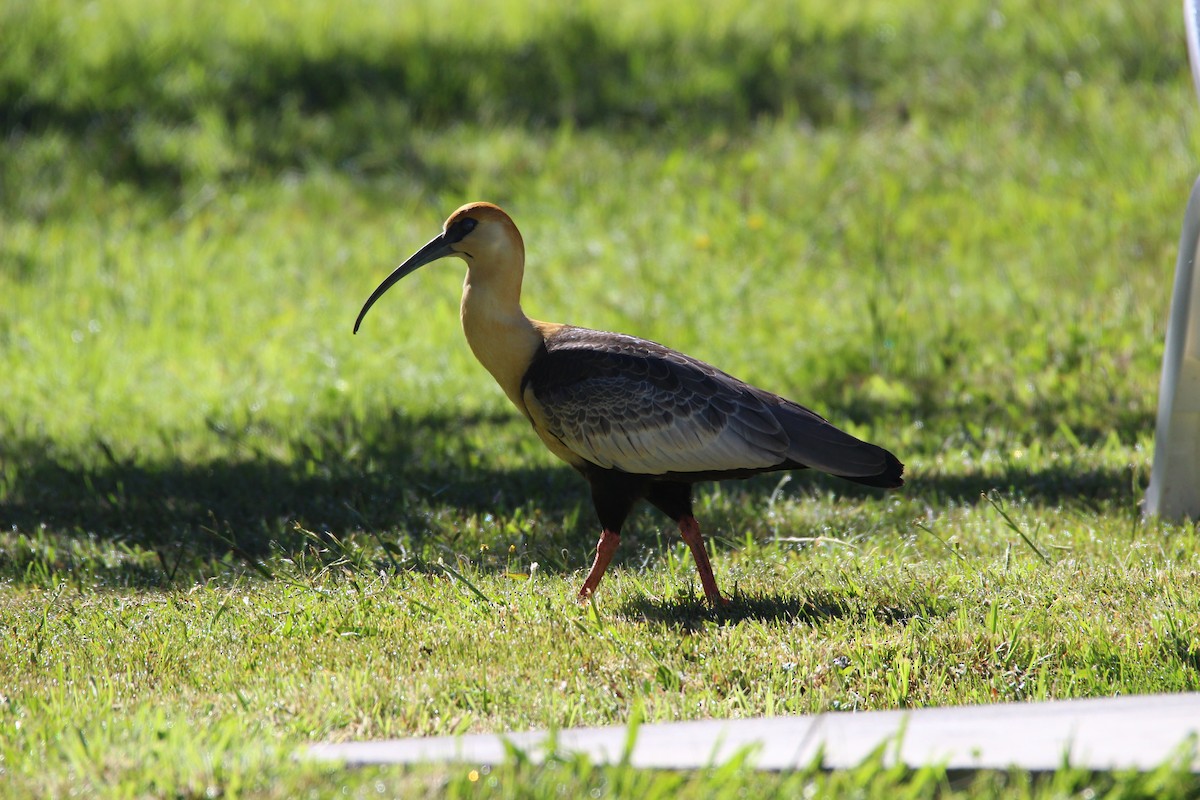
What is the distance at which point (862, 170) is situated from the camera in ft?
33.7

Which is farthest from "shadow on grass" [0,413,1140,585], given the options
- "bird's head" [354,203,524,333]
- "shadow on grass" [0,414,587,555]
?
"bird's head" [354,203,524,333]

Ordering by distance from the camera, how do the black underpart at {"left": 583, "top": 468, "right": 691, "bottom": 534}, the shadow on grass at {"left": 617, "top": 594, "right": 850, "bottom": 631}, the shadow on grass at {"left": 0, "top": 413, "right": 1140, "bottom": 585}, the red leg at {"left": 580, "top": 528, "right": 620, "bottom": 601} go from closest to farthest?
the shadow on grass at {"left": 617, "top": 594, "right": 850, "bottom": 631}, the red leg at {"left": 580, "top": 528, "right": 620, "bottom": 601}, the black underpart at {"left": 583, "top": 468, "right": 691, "bottom": 534}, the shadow on grass at {"left": 0, "top": 413, "right": 1140, "bottom": 585}

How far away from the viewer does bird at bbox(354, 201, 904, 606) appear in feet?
16.4

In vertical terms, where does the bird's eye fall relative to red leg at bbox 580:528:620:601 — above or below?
above

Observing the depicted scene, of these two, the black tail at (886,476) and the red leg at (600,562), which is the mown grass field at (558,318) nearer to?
the red leg at (600,562)

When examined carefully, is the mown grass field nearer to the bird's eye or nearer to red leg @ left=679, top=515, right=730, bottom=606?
red leg @ left=679, top=515, right=730, bottom=606

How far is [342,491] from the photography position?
6570 mm

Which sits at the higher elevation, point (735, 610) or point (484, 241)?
point (484, 241)

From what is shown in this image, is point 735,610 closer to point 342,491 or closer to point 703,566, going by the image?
point 703,566

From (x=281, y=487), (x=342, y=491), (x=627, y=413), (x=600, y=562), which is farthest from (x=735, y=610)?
(x=281, y=487)

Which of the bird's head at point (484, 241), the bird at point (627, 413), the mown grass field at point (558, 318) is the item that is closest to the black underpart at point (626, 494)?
the bird at point (627, 413)

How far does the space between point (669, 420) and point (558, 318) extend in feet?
12.7

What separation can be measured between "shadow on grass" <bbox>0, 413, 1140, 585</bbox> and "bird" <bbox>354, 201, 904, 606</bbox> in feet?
1.93

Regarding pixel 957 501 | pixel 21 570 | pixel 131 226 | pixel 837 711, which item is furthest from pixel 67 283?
pixel 837 711
